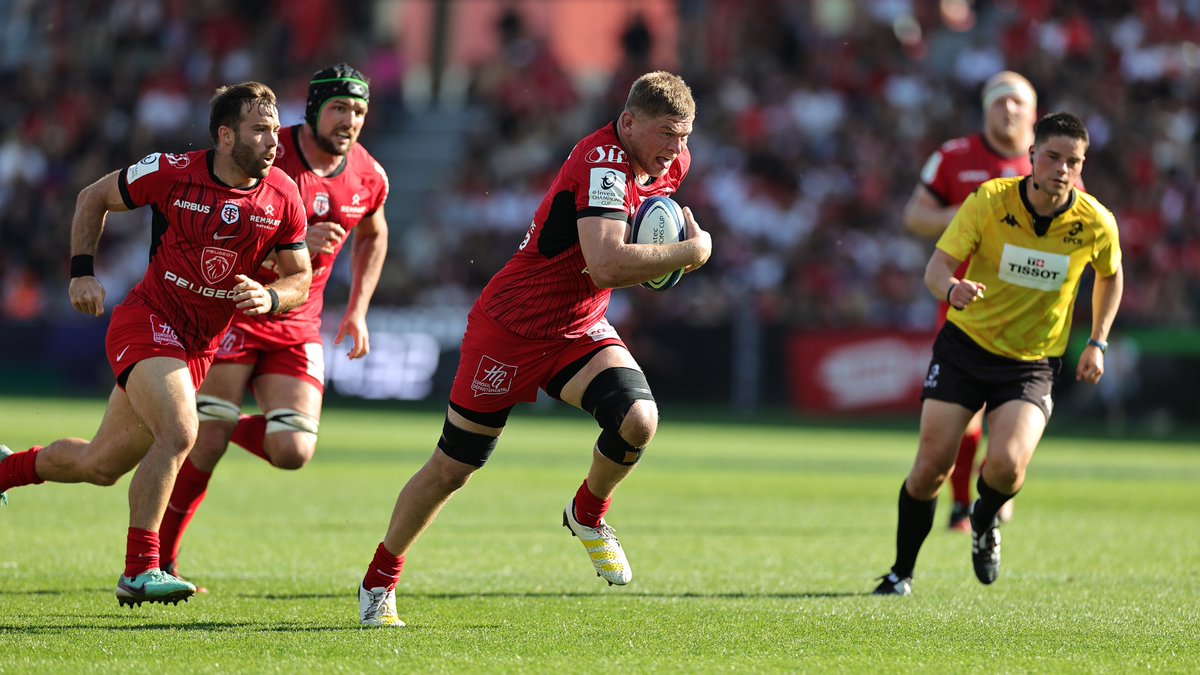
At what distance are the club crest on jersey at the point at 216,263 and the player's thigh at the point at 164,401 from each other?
45 centimetres

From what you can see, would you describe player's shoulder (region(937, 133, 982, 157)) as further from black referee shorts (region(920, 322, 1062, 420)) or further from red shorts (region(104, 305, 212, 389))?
red shorts (region(104, 305, 212, 389))

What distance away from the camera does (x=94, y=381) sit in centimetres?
2438

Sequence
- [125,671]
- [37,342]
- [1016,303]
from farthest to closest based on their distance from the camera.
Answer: [37,342]
[1016,303]
[125,671]

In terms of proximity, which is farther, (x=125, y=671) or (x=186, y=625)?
(x=186, y=625)

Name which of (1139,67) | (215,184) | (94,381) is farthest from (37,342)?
(215,184)

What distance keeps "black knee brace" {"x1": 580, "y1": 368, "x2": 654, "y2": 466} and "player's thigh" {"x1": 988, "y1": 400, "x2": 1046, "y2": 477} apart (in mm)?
1919

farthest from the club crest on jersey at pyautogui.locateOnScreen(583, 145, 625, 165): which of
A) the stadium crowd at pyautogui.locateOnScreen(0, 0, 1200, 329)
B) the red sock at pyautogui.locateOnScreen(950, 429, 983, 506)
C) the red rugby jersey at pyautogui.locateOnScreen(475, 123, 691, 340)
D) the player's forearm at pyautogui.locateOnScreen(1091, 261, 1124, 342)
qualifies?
the stadium crowd at pyautogui.locateOnScreen(0, 0, 1200, 329)

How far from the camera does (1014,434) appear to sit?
24.9ft

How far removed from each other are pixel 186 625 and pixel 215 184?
1903mm

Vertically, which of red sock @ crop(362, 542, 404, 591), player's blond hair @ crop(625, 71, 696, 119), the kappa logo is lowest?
red sock @ crop(362, 542, 404, 591)

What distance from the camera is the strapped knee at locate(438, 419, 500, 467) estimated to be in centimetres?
667

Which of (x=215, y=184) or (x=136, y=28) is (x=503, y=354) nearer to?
(x=215, y=184)

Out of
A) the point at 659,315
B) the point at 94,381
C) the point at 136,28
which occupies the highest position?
the point at 136,28

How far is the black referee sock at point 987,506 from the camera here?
25.2ft
